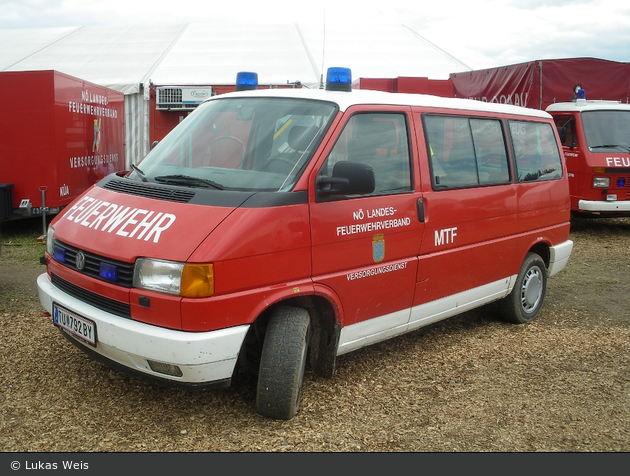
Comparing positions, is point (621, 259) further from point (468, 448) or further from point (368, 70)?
point (368, 70)

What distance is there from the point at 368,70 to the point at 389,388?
16502mm

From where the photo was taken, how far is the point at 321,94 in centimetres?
403

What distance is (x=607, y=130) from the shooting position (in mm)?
10586

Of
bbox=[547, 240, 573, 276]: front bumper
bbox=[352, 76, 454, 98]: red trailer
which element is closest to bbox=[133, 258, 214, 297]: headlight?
bbox=[547, 240, 573, 276]: front bumper

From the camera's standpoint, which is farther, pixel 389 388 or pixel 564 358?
pixel 564 358

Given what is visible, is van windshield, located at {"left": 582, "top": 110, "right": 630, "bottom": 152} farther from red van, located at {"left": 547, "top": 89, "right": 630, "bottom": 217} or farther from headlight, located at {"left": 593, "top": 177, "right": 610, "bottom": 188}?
headlight, located at {"left": 593, "top": 177, "right": 610, "bottom": 188}

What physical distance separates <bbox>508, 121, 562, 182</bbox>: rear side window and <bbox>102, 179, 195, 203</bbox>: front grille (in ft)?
10.3

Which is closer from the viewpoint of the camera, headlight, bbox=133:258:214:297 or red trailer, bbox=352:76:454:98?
headlight, bbox=133:258:214:297

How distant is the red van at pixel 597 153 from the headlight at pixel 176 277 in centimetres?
898

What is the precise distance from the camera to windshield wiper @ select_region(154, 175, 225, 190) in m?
3.63

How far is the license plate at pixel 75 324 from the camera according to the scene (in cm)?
342

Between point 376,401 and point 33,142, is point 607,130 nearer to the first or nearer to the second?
point 376,401

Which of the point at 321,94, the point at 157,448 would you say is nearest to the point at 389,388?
the point at 157,448

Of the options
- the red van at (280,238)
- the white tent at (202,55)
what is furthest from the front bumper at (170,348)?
the white tent at (202,55)
